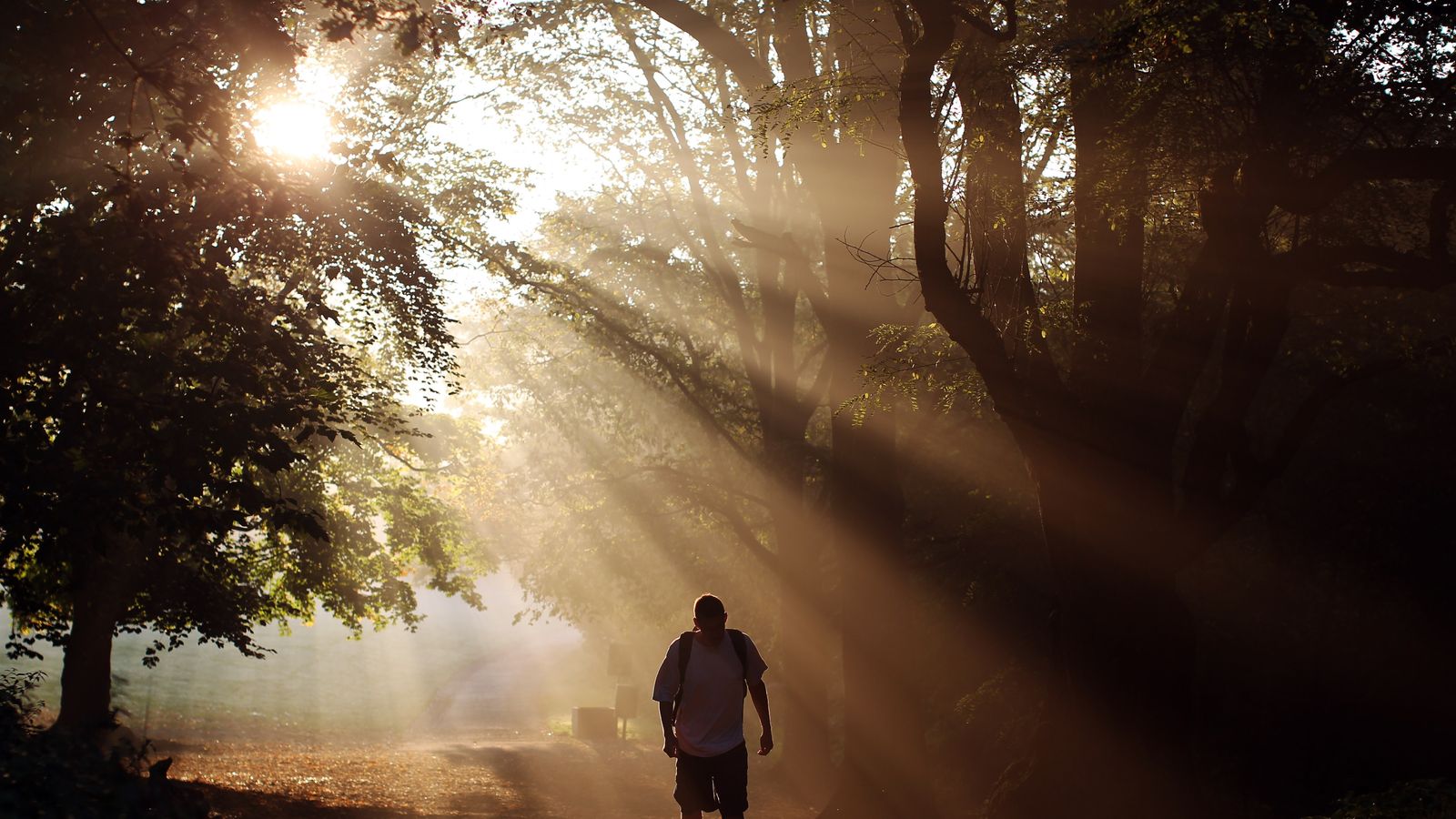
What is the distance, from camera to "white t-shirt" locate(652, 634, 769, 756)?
26.1ft

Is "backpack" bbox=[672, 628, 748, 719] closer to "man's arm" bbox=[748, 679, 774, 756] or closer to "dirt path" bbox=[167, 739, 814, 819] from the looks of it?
"man's arm" bbox=[748, 679, 774, 756]

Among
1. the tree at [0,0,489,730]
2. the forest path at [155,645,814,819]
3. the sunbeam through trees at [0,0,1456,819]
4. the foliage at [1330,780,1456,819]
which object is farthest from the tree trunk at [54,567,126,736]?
the foliage at [1330,780,1456,819]

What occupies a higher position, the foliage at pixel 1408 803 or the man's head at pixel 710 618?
the man's head at pixel 710 618

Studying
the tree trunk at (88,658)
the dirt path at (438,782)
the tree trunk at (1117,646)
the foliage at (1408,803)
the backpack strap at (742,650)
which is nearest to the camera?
the backpack strap at (742,650)

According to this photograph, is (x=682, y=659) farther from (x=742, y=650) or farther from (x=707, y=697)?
(x=742, y=650)

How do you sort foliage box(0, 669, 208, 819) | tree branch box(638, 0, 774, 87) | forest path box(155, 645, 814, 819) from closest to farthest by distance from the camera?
foliage box(0, 669, 208, 819) → tree branch box(638, 0, 774, 87) → forest path box(155, 645, 814, 819)

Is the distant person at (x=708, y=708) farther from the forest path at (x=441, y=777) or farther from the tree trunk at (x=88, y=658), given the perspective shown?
the tree trunk at (x=88, y=658)

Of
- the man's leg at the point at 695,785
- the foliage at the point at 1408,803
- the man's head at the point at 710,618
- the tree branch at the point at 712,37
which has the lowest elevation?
the foliage at the point at 1408,803

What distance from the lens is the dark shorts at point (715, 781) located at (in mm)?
8016

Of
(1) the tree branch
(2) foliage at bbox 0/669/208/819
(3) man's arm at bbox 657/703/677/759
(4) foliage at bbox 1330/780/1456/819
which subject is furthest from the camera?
(1) the tree branch

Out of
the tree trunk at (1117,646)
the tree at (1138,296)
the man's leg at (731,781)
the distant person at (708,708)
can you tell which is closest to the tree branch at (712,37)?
the tree at (1138,296)

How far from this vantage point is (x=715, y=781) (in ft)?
26.7

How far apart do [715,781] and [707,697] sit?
2.02 feet

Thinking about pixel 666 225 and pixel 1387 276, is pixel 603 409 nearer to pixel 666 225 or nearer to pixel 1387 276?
pixel 666 225
